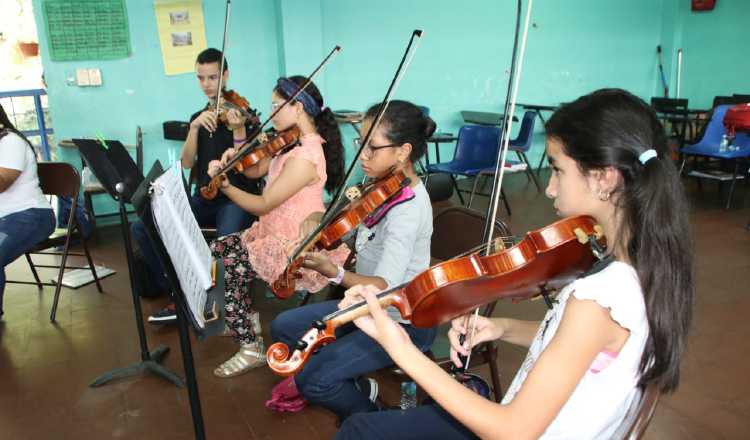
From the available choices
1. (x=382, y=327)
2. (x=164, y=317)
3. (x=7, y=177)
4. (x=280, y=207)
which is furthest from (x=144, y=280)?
Answer: (x=382, y=327)

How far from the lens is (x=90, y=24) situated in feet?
14.5

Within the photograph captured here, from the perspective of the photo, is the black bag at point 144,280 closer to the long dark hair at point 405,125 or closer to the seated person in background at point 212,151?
the seated person in background at point 212,151

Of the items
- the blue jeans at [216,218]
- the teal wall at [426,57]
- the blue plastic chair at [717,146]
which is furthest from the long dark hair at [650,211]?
the blue plastic chair at [717,146]

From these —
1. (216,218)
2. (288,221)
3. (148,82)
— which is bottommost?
(216,218)

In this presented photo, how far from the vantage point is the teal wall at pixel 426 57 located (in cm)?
463

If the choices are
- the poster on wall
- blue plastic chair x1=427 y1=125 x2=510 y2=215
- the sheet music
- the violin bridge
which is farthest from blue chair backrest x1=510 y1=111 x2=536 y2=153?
the sheet music

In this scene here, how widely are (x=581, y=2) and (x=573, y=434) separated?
21.5 feet

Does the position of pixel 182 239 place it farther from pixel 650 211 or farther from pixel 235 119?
pixel 235 119

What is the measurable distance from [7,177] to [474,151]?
319 centimetres

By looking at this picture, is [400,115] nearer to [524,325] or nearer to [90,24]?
[524,325]

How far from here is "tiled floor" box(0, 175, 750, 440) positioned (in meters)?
2.06

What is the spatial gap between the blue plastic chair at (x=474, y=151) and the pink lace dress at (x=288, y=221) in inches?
92.2

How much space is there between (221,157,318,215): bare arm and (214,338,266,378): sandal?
1.95 ft

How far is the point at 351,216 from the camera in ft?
5.82
